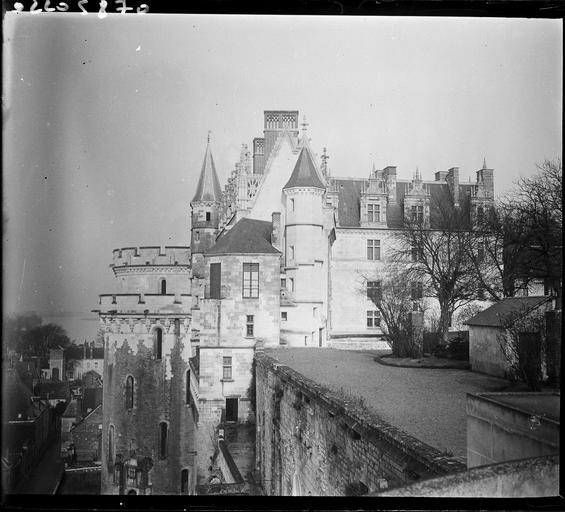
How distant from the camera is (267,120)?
7.86 metres

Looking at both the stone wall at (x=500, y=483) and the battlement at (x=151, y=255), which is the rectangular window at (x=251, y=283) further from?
the stone wall at (x=500, y=483)

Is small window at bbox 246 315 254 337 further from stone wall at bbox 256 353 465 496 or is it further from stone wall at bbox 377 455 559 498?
stone wall at bbox 377 455 559 498

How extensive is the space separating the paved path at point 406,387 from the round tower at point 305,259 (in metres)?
0.54

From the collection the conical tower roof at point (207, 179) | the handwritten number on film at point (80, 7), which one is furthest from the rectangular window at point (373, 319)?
the handwritten number on film at point (80, 7)

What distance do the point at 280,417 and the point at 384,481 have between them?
4021 millimetres

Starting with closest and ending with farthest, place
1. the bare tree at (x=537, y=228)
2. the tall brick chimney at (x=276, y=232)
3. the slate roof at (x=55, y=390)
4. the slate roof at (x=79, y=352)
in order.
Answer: the bare tree at (x=537, y=228), the slate roof at (x=55, y=390), the slate roof at (x=79, y=352), the tall brick chimney at (x=276, y=232)

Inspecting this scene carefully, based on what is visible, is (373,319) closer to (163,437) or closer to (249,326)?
(249,326)

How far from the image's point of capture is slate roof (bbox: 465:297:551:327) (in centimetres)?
763

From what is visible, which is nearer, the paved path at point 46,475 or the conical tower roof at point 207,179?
the paved path at point 46,475

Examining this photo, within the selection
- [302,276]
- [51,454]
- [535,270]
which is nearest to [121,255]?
[51,454]

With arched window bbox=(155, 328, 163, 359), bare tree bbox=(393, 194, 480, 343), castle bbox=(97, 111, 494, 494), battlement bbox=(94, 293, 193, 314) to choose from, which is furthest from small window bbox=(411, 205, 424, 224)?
arched window bbox=(155, 328, 163, 359)

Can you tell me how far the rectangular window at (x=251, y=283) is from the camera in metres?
10.2

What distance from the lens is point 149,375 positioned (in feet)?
32.3

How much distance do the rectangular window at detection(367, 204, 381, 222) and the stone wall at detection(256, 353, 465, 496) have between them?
3.79 metres
